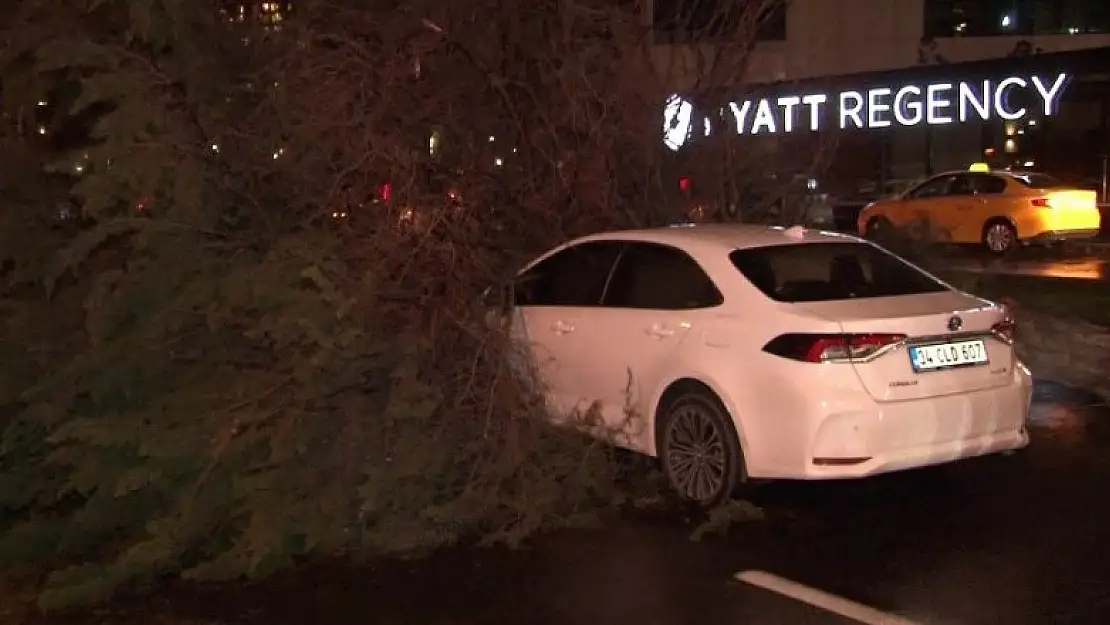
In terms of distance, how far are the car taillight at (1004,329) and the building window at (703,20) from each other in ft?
16.6

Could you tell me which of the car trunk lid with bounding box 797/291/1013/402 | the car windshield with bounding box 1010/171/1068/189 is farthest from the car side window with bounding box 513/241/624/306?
the car windshield with bounding box 1010/171/1068/189

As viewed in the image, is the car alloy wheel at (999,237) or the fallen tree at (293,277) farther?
the car alloy wheel at (999,237)

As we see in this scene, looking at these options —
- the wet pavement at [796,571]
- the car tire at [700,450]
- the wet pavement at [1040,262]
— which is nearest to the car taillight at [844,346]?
the car tire at [700,450]

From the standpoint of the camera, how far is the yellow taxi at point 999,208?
19781 mm

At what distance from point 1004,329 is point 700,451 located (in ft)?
5.95

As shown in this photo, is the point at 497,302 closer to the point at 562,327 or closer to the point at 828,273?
the point at 562,327

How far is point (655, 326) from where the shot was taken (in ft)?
22.9

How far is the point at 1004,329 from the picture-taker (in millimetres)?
6594

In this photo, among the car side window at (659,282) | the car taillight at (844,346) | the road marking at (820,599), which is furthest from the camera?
the car side window at (659,282)

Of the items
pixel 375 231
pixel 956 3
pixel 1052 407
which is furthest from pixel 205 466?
pixel 956 3

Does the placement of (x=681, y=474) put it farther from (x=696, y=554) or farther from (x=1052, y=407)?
(x=1052, y=407)

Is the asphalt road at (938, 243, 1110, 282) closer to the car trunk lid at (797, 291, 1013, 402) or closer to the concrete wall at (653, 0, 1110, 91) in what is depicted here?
the car trunk lid at (797, 291, 1013, 402)

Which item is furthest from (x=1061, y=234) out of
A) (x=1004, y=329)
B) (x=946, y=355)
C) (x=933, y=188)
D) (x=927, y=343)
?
(x=927, y=343)

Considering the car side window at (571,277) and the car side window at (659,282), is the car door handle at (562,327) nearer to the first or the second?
the car side window at (571,277)
